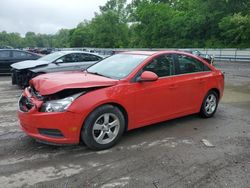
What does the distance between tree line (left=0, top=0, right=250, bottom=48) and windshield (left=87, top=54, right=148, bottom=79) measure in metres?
22.7

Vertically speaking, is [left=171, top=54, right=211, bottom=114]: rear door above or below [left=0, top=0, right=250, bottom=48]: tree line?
below

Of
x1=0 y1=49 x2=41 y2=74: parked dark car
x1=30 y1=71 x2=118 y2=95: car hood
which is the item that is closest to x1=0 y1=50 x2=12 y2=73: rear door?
x1=0 y1=49 x2=41 y2=74: parked dark car

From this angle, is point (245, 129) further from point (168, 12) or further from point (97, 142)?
point (168, 12)

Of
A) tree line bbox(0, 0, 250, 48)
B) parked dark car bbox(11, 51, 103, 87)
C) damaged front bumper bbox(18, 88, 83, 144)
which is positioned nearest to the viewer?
damaged front bumper bbox(18, 88, 83, 144)

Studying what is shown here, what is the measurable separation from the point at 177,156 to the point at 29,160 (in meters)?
2.16

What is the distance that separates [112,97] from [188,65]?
7.39 ft

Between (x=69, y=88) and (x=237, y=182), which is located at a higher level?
(x=69, y=88)

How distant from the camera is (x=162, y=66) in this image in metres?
5.53

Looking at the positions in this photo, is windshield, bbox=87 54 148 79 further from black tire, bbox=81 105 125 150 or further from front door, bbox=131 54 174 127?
black tire, bbox=81 105 125 150

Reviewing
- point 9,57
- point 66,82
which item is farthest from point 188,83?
point 9,57

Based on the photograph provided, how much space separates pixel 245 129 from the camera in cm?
578

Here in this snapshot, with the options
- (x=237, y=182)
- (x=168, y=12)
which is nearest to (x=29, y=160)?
(x=237, y=182)

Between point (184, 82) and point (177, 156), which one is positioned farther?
point (184, 82)

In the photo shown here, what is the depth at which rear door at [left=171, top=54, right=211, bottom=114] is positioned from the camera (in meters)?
5.67
